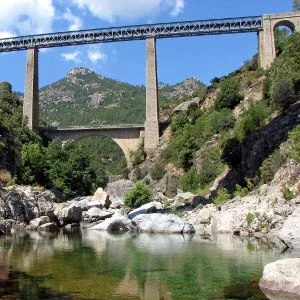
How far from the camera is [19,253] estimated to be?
17484mm

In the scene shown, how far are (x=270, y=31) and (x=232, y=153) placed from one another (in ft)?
77.2

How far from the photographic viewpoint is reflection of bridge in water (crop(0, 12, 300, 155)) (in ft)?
192

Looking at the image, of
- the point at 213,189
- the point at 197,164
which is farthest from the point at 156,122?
the point at 213,189

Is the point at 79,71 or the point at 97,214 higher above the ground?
the point at 79,71

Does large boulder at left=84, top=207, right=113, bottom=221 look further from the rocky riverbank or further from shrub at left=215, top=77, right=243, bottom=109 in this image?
shrub at left=215, top=77, right=243, bottom=109

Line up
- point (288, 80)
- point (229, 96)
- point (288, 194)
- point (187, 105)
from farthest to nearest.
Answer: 1. point (187, 105)
2. point (229, 96)
3. point (288, 80)
4. point (288, 194)

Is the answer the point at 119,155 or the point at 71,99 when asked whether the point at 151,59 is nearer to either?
A: the point at 119,155

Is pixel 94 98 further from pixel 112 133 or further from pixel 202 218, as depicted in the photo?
A: pixel 202 218

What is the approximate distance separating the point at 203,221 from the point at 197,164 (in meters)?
20.7

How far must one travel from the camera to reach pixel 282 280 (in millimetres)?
10914

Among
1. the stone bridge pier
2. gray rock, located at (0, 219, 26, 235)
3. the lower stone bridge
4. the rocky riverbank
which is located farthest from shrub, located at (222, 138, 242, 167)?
the lower stone bridge

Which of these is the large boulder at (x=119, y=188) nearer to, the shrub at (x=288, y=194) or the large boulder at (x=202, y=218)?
the large boulder at (x=202, y=218)

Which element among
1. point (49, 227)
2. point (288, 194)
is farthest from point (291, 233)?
point (49, 227)

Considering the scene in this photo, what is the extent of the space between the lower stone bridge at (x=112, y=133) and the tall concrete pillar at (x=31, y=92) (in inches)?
122
